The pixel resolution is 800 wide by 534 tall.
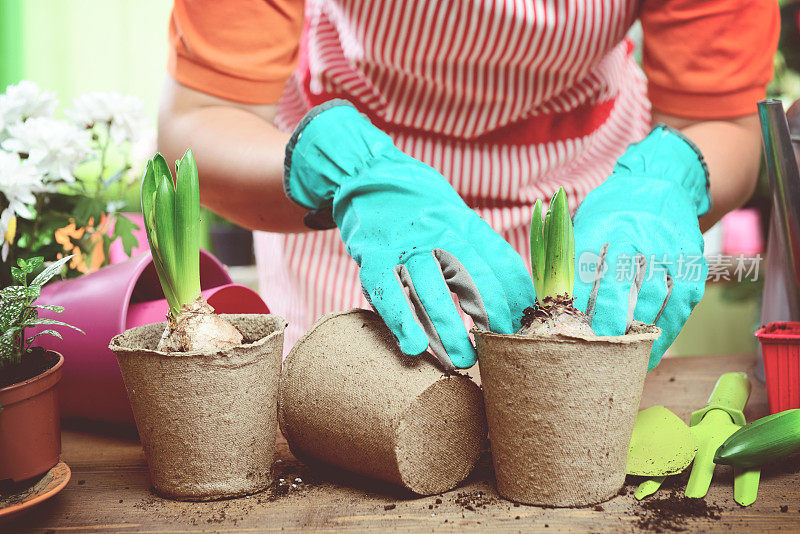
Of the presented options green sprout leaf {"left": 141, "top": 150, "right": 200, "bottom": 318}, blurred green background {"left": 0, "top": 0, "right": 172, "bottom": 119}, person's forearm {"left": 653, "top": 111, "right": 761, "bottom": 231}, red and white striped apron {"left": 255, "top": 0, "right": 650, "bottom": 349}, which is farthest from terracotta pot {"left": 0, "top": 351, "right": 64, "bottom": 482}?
blurred green background {"left": 0, "top": 0, "right": 172, "bottom": 119}

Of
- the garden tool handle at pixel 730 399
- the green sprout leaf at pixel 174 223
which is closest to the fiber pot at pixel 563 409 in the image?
the garden tool handle at pixel 730 399

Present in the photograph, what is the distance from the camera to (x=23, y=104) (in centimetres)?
84

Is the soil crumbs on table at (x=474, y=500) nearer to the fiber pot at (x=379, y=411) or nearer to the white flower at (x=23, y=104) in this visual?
the fiber pot at (x=379, y=411)

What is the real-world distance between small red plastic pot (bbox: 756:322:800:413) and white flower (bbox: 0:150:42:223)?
83 cm

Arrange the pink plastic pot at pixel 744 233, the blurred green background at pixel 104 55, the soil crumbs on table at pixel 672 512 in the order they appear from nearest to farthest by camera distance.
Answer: the soil crumbs on table at pixel 672 512 → the pink plastic pot at pixel 744 233 → the blurred green background at pixel 104 55

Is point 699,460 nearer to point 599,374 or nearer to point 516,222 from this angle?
point 599,374

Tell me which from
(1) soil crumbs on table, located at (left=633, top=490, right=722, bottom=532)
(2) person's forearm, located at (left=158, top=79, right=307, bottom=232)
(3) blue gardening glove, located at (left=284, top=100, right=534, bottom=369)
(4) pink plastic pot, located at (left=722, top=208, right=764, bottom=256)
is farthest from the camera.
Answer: (4) pink plastic pot, located at (left=722, top=208, right=764, bottom=256)

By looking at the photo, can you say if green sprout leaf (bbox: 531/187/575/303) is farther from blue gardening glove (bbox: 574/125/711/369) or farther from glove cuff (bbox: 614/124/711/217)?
glove cuff (bbox: 614/124/711/217)

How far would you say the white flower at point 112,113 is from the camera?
97cm

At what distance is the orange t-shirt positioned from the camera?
3.14ft

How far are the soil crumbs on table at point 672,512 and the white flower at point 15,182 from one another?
27.8 inches

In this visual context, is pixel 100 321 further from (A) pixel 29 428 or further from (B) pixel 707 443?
(B) pixel 707 443

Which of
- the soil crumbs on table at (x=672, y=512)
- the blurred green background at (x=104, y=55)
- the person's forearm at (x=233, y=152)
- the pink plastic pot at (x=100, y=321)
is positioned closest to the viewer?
the soil crumbs on table at (x=672, y=512)

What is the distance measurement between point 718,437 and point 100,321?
68 cm
